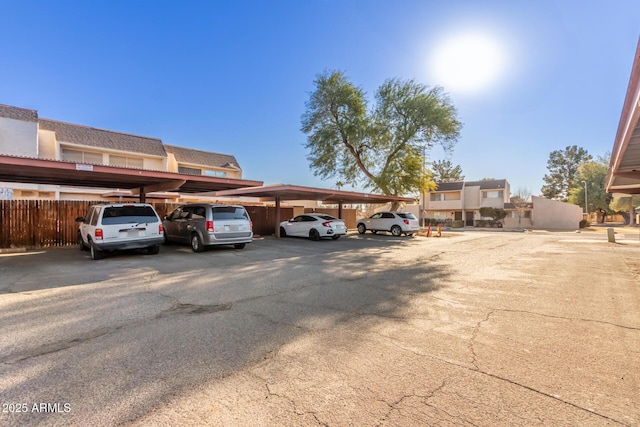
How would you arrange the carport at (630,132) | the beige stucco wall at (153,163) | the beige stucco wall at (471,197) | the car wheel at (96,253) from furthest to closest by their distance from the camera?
1. the beige stucco wall at (471,197)
2. the beige stucco wall at (153,163)
3. the car wheel at (96,253)
4. the carport at (630,132)

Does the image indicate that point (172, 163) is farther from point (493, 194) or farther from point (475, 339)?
point (493, 194)

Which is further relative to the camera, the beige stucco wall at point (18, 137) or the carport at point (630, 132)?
the beige stucco wall at point (18, 137)

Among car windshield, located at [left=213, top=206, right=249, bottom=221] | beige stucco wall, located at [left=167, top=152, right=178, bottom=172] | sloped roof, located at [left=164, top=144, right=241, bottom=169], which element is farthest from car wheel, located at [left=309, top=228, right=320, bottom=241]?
sloped roof, located at [left=164, top=144, right=241, bottom=169]

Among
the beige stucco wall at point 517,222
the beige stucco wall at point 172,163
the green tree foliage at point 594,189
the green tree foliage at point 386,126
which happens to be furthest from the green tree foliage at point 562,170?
the beige stucco wall at point 172,163

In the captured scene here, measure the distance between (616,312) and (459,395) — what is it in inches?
163

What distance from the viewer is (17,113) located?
2273cm

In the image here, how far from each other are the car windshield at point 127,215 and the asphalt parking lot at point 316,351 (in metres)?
2.82

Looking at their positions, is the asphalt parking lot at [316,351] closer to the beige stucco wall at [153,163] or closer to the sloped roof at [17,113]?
the sloped roof at [17,113]

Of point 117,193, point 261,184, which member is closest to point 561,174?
Answer: point 261,184

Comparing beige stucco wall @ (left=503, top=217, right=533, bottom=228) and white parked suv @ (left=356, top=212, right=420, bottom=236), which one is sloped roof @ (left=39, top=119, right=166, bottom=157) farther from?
beige stucco wall @ (left=503, top=217, right=533, bottom=228)

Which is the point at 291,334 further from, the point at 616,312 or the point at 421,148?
the point at 421,148

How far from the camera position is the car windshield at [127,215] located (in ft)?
31.0

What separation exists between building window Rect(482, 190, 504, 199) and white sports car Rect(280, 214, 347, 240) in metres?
39.3

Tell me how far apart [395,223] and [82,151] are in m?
26.2
